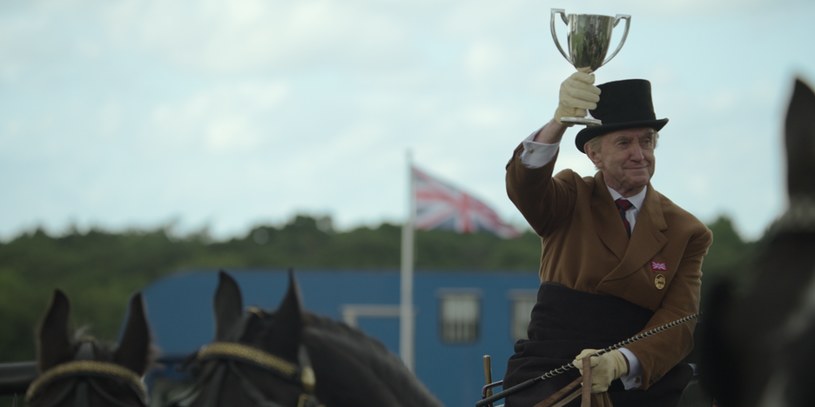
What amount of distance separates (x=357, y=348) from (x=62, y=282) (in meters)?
49.6

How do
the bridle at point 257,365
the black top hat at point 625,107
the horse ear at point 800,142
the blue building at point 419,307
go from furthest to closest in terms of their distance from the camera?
the blue building at point 419,307
the bridle at point 257,365
the black top hat at point 625,107
the horse ear at point 800,142

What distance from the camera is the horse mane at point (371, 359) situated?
6.36 m

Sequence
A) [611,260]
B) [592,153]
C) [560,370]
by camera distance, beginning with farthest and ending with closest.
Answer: [592,153], [611,260], [560,370]

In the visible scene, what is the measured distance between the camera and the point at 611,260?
530cm

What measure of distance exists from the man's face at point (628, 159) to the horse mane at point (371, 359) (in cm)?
156

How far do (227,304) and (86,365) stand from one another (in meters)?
0.77

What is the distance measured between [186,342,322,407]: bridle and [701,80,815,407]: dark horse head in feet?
13.2

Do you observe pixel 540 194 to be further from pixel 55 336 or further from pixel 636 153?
pixel 55 336

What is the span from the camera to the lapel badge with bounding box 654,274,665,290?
531cm

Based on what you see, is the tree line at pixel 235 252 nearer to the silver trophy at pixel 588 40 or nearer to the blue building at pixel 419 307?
the blue building at pixel 419 307

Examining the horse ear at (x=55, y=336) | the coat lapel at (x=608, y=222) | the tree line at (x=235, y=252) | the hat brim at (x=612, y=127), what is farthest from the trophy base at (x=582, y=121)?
the tree line at (x=235, y=252)

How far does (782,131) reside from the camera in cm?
218

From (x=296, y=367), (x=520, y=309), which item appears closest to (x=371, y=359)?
(x=296, y=367)

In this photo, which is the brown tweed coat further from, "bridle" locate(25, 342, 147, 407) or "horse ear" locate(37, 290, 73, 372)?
"horse ear" locate(37, 290, 73, 372)
